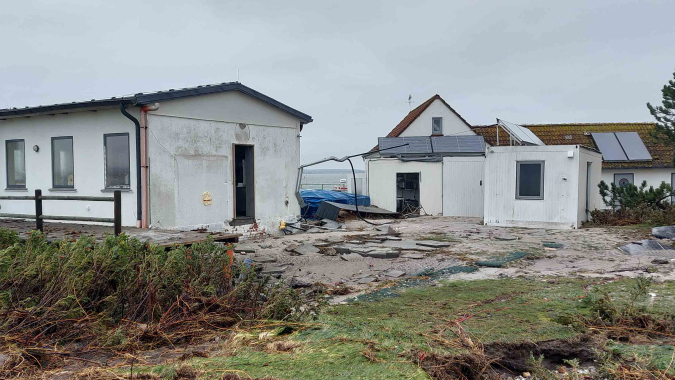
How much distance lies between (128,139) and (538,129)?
24.2 meters

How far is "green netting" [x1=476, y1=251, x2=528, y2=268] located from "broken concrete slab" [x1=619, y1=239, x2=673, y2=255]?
7.44 feet

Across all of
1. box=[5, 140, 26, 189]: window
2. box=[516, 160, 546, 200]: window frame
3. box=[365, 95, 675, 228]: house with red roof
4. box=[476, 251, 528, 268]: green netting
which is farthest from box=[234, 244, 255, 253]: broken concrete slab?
box=[516, 160, 546, 200]: window frame

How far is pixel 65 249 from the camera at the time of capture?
6.43m

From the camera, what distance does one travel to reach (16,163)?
14273 mm

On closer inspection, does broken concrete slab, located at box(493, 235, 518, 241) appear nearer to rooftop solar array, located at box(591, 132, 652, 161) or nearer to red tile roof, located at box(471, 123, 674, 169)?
rooftop solar array, located at box(591, 132, 652, 161)

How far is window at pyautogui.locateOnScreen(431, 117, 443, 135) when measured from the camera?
32.1 metres

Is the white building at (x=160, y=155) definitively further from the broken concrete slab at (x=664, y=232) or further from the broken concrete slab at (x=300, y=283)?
the broken concrete slab at (x=664, y=232)

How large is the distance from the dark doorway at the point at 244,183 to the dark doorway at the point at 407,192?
10673mm

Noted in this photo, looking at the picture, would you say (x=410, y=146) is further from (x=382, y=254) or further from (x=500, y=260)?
(x=500, y=260)

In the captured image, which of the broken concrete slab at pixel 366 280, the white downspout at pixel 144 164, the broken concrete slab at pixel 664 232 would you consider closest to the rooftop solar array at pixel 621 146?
the broken concrete slab at pixel 664 232

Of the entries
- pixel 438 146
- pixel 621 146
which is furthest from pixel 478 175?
pixel 621 146

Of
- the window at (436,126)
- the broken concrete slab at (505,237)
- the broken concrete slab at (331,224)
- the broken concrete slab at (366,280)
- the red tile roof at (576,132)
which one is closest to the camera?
the broken concrete slab at (366,280)

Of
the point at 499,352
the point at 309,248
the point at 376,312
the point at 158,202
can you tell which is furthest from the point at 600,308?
the point at 158,202

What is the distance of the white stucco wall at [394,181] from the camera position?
2391cm
